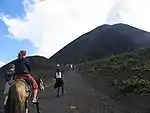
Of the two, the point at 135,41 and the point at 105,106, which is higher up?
the point at 135,41

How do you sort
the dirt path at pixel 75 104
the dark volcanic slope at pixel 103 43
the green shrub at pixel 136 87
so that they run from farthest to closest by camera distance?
1. the dark volcanic slope at pixel 103 43
2. the green shrub at pixel 136 87
3. the dirt path at pixel 75 104

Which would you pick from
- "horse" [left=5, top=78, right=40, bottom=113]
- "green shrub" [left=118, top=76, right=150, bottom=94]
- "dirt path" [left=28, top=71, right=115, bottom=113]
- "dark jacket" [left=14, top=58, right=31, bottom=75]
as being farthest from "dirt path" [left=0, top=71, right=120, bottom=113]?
"horse" [left=5, top=78, right=40, bottom=113]

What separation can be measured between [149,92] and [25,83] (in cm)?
1488

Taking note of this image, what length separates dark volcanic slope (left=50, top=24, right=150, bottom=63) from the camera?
→ 133050 millimetres

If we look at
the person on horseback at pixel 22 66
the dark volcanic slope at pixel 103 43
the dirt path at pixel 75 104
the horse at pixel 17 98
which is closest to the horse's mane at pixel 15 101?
the horse at pixel 17 98

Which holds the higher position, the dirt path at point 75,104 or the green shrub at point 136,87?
the green shrub at point 136,87

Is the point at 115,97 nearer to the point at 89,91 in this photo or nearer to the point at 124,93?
the point at 124,93

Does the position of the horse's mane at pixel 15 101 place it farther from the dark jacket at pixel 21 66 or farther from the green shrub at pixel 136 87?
the green shrub at pixel 136 87

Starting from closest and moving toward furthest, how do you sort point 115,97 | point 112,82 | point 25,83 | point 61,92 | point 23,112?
point 23,112, point 25,83, point 115,97, point 61,92, point 112,82

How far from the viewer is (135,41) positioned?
442ft

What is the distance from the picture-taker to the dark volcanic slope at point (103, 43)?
437 feet

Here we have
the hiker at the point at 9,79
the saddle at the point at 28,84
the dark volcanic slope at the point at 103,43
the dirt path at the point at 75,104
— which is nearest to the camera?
the saddle at the point at 28,84

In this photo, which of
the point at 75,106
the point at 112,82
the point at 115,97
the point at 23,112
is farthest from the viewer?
the point at 112,82

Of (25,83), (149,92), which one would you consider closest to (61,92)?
(149,92)
